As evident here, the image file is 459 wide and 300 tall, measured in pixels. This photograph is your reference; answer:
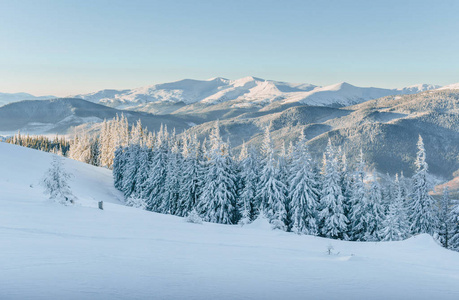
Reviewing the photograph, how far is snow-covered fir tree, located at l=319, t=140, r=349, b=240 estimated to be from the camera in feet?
111

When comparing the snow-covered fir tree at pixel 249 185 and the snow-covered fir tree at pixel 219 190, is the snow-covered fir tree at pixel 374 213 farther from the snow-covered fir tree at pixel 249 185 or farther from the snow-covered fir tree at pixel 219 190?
the snow-covered fir tree at pixel 219 190

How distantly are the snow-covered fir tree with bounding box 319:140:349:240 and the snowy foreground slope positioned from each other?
20.1 metres

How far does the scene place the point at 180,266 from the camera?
7750 mm

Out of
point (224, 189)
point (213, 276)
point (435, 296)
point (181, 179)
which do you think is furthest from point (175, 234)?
point (181, 179)

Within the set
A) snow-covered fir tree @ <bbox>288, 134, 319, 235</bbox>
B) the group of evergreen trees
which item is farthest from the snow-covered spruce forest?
snow-covered fir tree @ <bbox>288, 134, 319, 235</bbox>

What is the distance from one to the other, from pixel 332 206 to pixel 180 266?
29.3 m

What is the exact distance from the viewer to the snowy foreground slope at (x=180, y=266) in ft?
20.0

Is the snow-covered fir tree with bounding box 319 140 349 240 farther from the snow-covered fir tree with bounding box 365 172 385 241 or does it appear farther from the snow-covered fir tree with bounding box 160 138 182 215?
the snow-covered fir tree with bounding box 160 138 182 215

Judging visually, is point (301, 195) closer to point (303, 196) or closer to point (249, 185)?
point (303, 196)

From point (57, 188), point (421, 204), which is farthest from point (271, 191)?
point (57, 188)

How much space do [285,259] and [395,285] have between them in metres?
3.05

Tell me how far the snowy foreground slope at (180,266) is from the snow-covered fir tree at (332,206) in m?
20.1

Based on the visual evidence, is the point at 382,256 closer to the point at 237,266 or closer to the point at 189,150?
the point at 237,266

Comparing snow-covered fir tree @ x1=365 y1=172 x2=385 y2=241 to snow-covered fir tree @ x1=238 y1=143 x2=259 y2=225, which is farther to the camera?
snow-covered fir tree @ x1=238 y1=143 x2=259 y2=225
